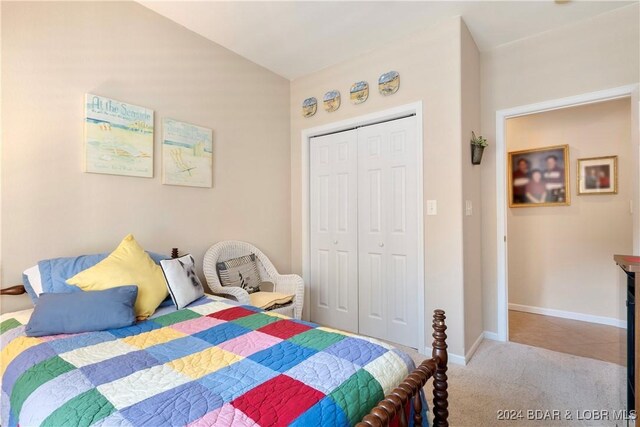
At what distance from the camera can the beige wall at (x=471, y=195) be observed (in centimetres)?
252

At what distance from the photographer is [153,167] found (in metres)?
2.37

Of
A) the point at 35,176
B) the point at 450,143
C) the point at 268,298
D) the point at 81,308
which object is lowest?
the point at 268,298

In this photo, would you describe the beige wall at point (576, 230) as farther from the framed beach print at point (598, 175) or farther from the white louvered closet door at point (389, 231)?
the white louvered closet door at point (389, 231)

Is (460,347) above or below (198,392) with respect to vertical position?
below

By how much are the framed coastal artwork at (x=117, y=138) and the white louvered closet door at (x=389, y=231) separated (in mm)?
1866

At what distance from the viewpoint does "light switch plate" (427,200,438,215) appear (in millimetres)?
2568

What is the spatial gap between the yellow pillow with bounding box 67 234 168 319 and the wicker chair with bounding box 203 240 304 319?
63 cm

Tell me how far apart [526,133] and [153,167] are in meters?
4.18

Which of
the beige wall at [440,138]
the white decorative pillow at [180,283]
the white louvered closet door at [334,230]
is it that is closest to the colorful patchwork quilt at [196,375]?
the white decorative pillow at [180,283]

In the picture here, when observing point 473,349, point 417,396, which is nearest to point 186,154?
point 417,396

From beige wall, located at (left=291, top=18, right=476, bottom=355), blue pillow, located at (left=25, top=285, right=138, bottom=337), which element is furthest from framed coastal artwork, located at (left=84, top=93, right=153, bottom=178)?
beige wall, located at (left=291, top=18, right=476, bottom=355)

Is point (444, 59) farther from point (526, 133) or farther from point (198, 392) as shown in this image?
point (198, 392)

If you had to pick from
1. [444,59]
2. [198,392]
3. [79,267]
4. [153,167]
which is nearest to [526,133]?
[444,59]

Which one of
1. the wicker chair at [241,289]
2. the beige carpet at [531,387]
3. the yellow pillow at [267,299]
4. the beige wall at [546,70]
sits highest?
the beige wall at [546,70]
